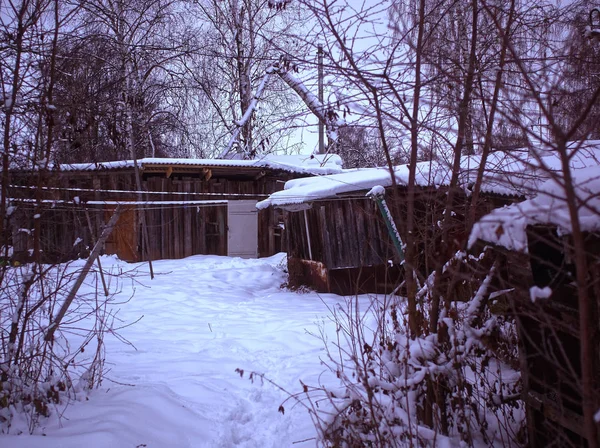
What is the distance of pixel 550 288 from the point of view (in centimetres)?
196

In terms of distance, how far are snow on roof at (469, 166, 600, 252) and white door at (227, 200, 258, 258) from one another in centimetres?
1427

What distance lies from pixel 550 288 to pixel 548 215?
63cm

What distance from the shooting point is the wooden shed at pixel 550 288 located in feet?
5.16

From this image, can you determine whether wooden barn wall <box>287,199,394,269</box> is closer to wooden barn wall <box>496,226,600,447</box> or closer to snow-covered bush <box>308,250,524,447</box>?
snow-covered bush <box>308,250,524,447</box>

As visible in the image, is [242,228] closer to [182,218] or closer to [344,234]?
[182,218]

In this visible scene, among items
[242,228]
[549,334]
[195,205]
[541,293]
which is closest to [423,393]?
[549,334]

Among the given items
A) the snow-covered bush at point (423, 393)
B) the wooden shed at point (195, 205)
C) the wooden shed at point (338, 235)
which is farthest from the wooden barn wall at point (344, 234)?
the snow-covered bush at point (423, 393)

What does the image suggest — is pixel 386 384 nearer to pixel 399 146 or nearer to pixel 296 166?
pixel 399 146

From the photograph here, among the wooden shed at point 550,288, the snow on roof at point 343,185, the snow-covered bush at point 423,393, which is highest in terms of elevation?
the snow on roof at point 343,185

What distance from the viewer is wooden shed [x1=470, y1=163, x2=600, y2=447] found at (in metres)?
1.57

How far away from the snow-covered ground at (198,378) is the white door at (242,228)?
258 inches

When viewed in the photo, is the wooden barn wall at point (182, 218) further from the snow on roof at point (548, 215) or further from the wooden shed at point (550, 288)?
the snow on roof at point (548, 215)

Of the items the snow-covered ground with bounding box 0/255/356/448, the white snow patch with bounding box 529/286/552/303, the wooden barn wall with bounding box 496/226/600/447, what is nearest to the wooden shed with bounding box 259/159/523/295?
the snow-covered ground with bounding box 0/255/356/448

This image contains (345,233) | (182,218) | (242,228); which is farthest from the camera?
(242,228)
